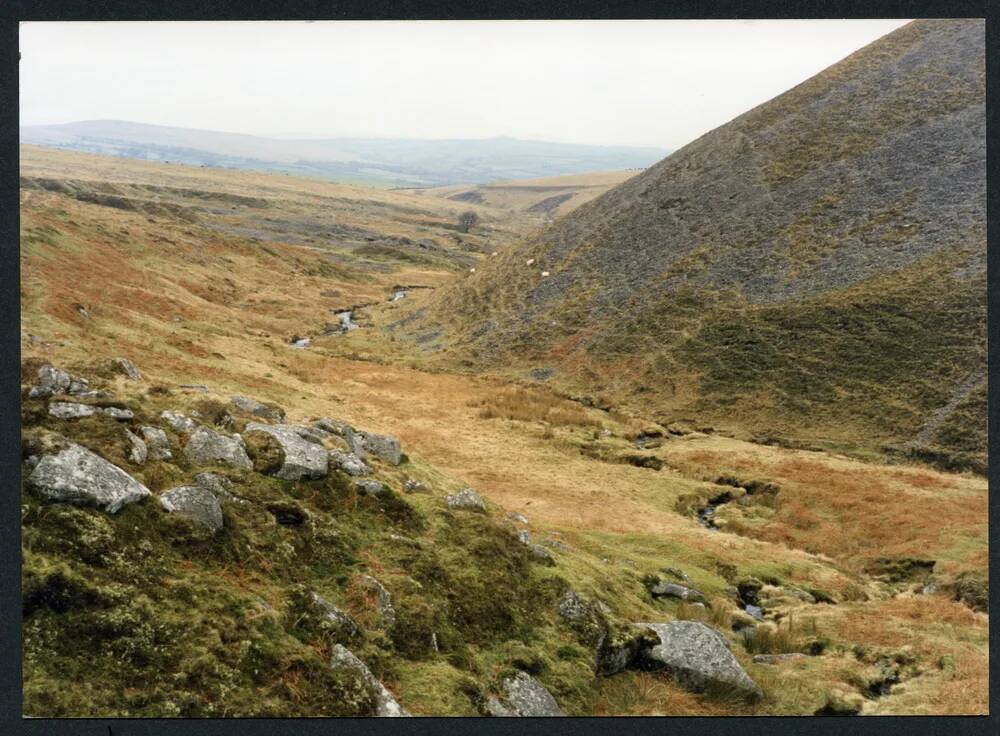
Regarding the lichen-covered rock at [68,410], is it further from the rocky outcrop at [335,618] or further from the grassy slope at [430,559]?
the rocky outcrop at [335,618]

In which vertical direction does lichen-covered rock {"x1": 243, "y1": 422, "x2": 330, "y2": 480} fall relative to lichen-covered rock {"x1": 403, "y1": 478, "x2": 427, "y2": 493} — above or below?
above

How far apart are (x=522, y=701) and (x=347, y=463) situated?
242 inches

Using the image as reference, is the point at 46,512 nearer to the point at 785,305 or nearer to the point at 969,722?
the point at 969,722

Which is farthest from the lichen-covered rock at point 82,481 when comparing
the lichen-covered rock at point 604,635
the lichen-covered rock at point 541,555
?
the lichen-covered rock at point 604,635

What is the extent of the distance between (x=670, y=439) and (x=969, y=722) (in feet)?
101

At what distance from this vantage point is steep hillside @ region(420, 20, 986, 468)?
140 feet

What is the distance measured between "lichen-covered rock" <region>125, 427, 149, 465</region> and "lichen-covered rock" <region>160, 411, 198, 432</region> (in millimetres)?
1067

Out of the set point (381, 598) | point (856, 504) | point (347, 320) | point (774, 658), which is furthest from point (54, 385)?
point (347, 320)

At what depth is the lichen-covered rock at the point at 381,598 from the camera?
440 inches

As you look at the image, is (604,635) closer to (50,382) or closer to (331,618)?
(331,618)

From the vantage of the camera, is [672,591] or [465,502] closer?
[465,502]

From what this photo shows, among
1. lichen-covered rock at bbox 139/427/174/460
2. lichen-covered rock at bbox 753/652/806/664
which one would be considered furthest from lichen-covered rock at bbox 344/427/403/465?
lichen-covered rock at bbox 753/652/806/664

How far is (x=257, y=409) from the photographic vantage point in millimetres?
16703

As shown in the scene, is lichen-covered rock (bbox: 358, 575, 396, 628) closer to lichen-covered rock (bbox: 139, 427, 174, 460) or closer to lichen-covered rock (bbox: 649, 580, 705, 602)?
lichen-covered rock (bbox: 139, 427, 174, 460)
